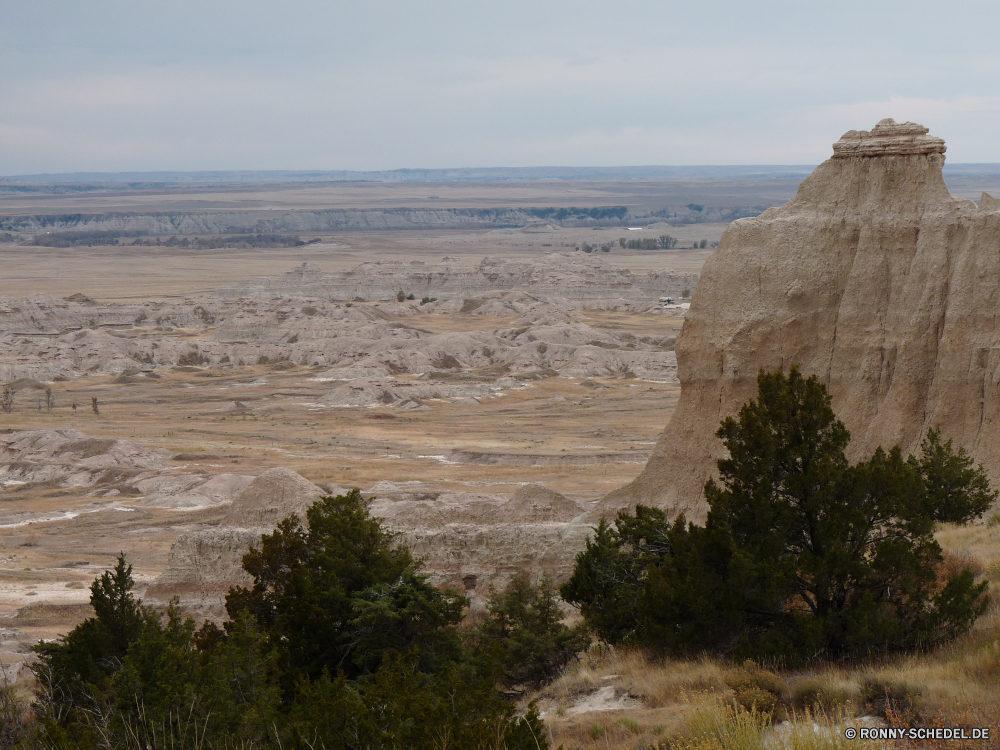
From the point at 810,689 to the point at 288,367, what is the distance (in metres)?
75.4

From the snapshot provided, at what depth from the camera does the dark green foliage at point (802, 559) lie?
10.2m

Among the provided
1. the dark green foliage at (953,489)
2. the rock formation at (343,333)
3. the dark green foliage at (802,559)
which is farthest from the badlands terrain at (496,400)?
the dark green foliage at (953,489)

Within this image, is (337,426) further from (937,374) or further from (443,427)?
(937,374)

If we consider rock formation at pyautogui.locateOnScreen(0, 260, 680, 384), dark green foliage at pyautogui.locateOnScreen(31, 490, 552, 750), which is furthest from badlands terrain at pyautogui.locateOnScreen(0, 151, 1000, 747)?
dark green foliage at pyautogui.locateOnScreen(31, 490, 552, 750)

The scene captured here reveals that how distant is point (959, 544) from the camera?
1415 centimetres

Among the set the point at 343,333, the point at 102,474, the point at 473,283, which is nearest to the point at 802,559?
the point at 102,474

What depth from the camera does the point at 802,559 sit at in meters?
10.3

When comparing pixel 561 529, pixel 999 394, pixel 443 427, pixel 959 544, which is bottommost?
pixel 443 427

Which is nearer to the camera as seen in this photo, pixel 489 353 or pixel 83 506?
A: pixel 83 506

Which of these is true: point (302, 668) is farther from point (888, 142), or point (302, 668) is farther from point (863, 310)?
point (888, 142)

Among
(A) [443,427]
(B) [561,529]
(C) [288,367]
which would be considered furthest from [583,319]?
(B) [561,529]

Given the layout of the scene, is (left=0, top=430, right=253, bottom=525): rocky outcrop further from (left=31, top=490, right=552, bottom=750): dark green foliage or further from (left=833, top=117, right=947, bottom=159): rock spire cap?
(left=833, top=117, right=947, bottom=159): rock spire cap

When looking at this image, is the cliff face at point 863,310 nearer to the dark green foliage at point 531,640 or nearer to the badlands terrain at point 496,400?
the badlands terrain at point 496,400

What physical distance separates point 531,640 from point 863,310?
33.5ft
